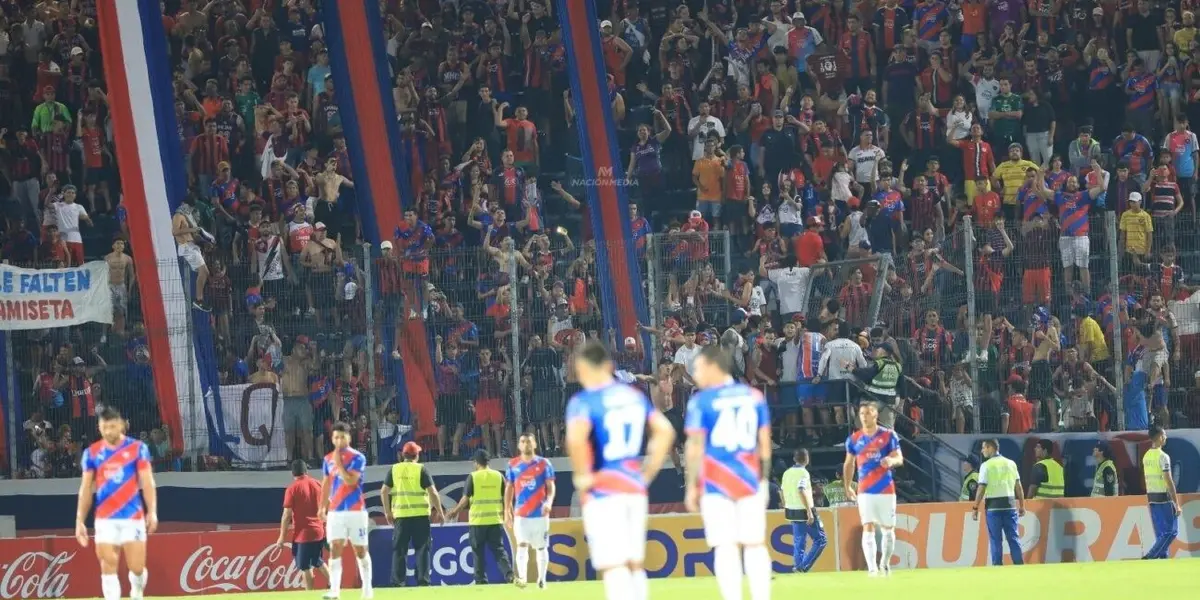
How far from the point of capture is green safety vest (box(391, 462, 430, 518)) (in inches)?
829

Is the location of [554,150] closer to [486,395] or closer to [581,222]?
[581,222]

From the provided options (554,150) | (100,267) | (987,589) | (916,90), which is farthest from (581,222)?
(987,589)

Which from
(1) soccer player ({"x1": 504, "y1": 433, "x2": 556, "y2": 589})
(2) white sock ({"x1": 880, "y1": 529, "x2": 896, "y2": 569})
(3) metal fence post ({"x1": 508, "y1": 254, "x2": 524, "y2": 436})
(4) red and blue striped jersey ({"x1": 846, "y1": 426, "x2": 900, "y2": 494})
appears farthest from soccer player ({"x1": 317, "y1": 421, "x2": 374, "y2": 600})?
(2) white sock ({"x1": 880, "y1": 529, "x2": 896, "y2": 569})

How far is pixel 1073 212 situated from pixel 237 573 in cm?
1194

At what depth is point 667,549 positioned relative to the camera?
22.4m

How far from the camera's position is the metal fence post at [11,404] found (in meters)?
22.7

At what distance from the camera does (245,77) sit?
95.0 feet

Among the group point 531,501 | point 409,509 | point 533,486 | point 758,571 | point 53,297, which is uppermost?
point 53,297

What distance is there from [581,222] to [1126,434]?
9.26 meters

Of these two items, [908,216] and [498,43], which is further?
[498,43]

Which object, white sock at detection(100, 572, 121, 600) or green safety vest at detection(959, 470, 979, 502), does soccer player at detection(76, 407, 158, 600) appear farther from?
green safety vest at detection(959, 470, 979, 502)

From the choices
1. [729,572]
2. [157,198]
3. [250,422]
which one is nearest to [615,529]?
[729,572]

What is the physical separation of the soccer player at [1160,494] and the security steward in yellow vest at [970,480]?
2.06 m

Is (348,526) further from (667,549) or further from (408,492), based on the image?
(667,549)
